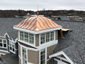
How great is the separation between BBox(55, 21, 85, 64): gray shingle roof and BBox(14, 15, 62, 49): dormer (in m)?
1.24

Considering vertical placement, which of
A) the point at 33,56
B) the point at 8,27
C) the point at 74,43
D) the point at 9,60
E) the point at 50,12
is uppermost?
the point at 50,12

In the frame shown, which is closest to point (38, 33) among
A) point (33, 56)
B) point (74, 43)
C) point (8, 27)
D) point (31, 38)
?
point (31, 38)

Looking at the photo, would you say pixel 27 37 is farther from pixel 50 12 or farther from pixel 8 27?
pixel 50 12

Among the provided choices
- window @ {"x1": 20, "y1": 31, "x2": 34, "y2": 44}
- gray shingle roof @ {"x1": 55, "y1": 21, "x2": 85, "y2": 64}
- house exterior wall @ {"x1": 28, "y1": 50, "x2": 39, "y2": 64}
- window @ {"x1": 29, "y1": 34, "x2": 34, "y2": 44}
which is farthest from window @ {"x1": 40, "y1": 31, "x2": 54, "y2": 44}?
gray shingle roof @ {"x1": 55, "y1": 21, "x2": 85, "y2": 64}

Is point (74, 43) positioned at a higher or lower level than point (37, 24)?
lower

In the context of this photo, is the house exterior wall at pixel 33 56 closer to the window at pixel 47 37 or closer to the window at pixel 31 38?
the window at pixel 31 38

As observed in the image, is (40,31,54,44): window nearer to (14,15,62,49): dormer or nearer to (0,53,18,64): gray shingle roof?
(14,15,62,49): dormer

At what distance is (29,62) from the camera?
1155cm

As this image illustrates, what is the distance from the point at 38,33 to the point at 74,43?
4.36 meters

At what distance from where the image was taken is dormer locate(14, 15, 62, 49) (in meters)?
10.7

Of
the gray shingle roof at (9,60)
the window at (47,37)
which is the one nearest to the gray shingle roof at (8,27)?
the gray shingle roof at (9,60)

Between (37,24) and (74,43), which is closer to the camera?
(37,24)

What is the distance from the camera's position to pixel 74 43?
11.8 m

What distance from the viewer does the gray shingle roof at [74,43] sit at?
9774 mm
